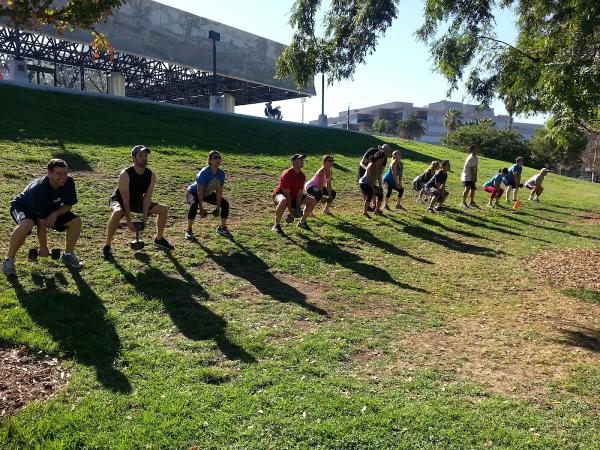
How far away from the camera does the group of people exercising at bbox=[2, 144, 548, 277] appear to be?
19.9 ft

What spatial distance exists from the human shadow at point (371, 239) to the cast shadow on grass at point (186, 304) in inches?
156

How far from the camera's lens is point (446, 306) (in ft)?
21.7

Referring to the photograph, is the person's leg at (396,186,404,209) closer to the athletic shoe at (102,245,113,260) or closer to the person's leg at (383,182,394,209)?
the person's leg at (383,182,394,209)

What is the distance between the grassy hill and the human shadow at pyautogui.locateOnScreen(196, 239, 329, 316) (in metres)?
0.04

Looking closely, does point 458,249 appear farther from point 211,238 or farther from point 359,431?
point 359,431

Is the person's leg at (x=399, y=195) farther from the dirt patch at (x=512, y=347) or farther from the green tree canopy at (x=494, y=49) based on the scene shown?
the dirt patch at (x=512, y=347)

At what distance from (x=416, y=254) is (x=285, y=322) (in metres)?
4.48

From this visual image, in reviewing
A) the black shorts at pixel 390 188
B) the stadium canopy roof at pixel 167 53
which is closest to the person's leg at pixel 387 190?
the black shorts at pixel 390 188

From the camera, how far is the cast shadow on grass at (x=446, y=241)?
998cm

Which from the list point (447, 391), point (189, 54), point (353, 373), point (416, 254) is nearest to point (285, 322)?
point (353, 373)

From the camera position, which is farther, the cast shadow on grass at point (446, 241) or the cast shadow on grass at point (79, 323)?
the cast shadow on grass at point (446, 241)

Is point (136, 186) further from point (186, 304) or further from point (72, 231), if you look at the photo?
point (186, 304)

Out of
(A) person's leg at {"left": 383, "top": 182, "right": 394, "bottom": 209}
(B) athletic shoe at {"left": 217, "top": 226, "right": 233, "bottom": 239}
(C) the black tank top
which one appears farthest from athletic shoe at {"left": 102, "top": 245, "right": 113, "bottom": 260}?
(A) person's leg at {"left": 383, "top": 182, "right": 394, "bottom": 209}

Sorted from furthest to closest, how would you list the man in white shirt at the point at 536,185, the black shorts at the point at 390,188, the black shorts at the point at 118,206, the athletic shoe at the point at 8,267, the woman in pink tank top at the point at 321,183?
1. the man in white shirt at the point at 536,185
2. the black shorts at the point at 390,188
3. the woman in pink tank top at the point at 321,183
4. the black shorts at the point at 118,206
5. the athletic shoe at the point at 8,267
